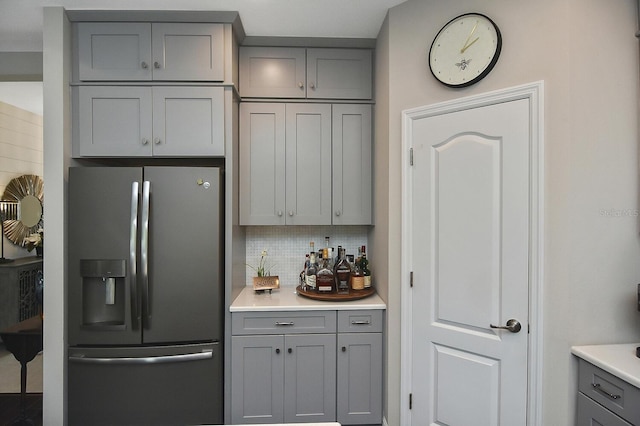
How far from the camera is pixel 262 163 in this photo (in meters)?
2.40

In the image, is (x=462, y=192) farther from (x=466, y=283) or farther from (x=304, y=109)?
(x=304, y=109)

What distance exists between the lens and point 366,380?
2.12 meters

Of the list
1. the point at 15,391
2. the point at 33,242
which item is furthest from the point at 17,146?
the point at 15,391

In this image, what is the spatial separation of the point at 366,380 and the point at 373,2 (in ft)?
7.84

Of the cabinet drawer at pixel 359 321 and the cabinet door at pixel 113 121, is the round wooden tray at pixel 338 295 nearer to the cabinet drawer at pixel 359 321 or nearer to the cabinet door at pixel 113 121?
the cabinet drawer at pixel 359 321

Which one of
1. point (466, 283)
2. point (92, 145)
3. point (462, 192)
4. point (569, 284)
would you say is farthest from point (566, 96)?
point (92, 145)

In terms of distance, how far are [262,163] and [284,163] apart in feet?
0.54

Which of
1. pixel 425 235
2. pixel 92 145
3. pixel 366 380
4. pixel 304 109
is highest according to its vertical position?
pixel 304 109

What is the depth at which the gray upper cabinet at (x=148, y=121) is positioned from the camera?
2.07 metres

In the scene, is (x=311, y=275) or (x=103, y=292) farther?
(x=311, y=275)

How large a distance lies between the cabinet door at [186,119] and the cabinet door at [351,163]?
0.85 meters

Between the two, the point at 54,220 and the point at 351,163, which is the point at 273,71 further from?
the point at 54,220

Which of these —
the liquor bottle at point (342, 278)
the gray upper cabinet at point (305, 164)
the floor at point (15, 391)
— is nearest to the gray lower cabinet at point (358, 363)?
the liquor bottle at point (342, 278)

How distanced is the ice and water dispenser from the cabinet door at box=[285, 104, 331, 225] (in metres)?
1.15
